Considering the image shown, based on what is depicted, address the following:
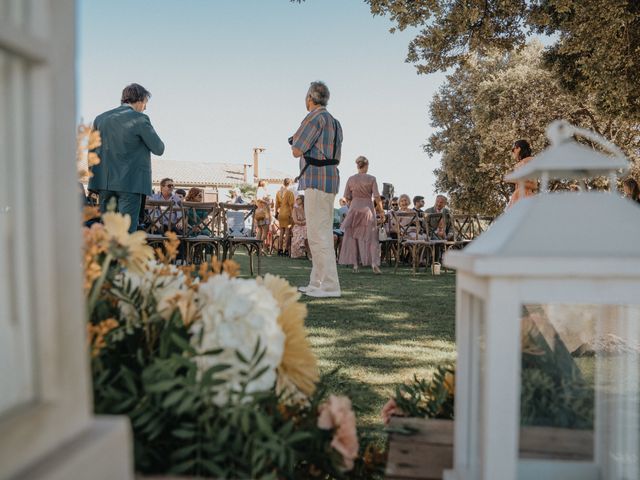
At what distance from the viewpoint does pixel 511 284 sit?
972 millimetres

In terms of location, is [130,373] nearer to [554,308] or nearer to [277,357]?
[277,357]

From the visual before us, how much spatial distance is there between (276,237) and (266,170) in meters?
48.4

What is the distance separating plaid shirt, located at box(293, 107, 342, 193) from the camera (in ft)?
20.5

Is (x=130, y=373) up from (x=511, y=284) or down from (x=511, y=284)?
down

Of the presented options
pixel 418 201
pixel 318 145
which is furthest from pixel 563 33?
pixel 318 145

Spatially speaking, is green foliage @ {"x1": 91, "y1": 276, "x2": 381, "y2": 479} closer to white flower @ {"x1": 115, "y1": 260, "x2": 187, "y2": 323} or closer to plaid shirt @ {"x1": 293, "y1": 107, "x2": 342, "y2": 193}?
white flower @ {"x1": 115, "y1": 260, "x2": 187, "y2": 323}

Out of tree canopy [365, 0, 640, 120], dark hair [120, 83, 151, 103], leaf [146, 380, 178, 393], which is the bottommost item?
leaf [146, 380, 178, 393]

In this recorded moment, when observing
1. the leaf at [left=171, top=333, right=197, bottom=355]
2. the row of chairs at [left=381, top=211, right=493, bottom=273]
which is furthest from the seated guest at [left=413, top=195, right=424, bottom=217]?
the leaf at [left=171, top=333, right=197, bottom=355]

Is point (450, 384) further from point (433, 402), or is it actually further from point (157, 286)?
point (157, 286)

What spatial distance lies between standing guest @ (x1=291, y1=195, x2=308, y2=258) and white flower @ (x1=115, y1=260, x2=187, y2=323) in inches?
508

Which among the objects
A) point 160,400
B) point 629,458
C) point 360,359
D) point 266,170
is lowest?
point 360,359

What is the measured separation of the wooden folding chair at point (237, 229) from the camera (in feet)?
29.3

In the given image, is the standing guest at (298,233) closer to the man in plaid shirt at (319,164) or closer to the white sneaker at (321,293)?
the white sneaker at (321,293)

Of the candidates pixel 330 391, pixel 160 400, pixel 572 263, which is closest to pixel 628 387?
pixel 572 263
